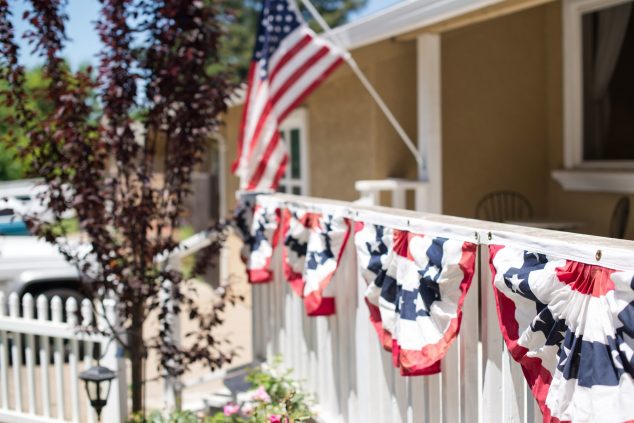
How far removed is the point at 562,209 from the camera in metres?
6.44

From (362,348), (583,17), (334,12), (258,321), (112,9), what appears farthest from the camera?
(334,12)

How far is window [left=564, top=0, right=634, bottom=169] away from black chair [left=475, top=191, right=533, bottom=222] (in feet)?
1.86

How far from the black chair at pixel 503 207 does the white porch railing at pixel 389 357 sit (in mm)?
2467

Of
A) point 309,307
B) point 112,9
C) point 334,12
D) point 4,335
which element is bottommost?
point 4,335

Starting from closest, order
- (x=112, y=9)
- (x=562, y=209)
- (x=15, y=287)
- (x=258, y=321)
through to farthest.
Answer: (x=112, y=9)
(x=258, y=321)
(x=562, y=209)
(x=15, y=287)

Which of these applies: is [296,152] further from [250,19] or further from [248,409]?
[250,19]

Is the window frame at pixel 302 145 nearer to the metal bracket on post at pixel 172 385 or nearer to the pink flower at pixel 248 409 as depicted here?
the metal bracket on post at pixel 172 385

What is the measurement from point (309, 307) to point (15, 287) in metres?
4.34

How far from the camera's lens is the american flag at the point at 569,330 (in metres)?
1.74

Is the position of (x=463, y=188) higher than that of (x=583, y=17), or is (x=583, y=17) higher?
(x=583, y=17)

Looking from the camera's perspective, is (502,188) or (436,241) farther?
(502,188)

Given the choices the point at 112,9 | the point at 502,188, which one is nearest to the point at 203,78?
the point at 112,9

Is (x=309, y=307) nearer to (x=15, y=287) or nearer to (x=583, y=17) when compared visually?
(x=583, y=17)

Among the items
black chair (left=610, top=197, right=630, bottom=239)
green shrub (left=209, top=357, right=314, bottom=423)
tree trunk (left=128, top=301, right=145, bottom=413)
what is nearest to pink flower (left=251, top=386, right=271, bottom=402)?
green shrub (left=209, top=357, right=314, bottom=423)
